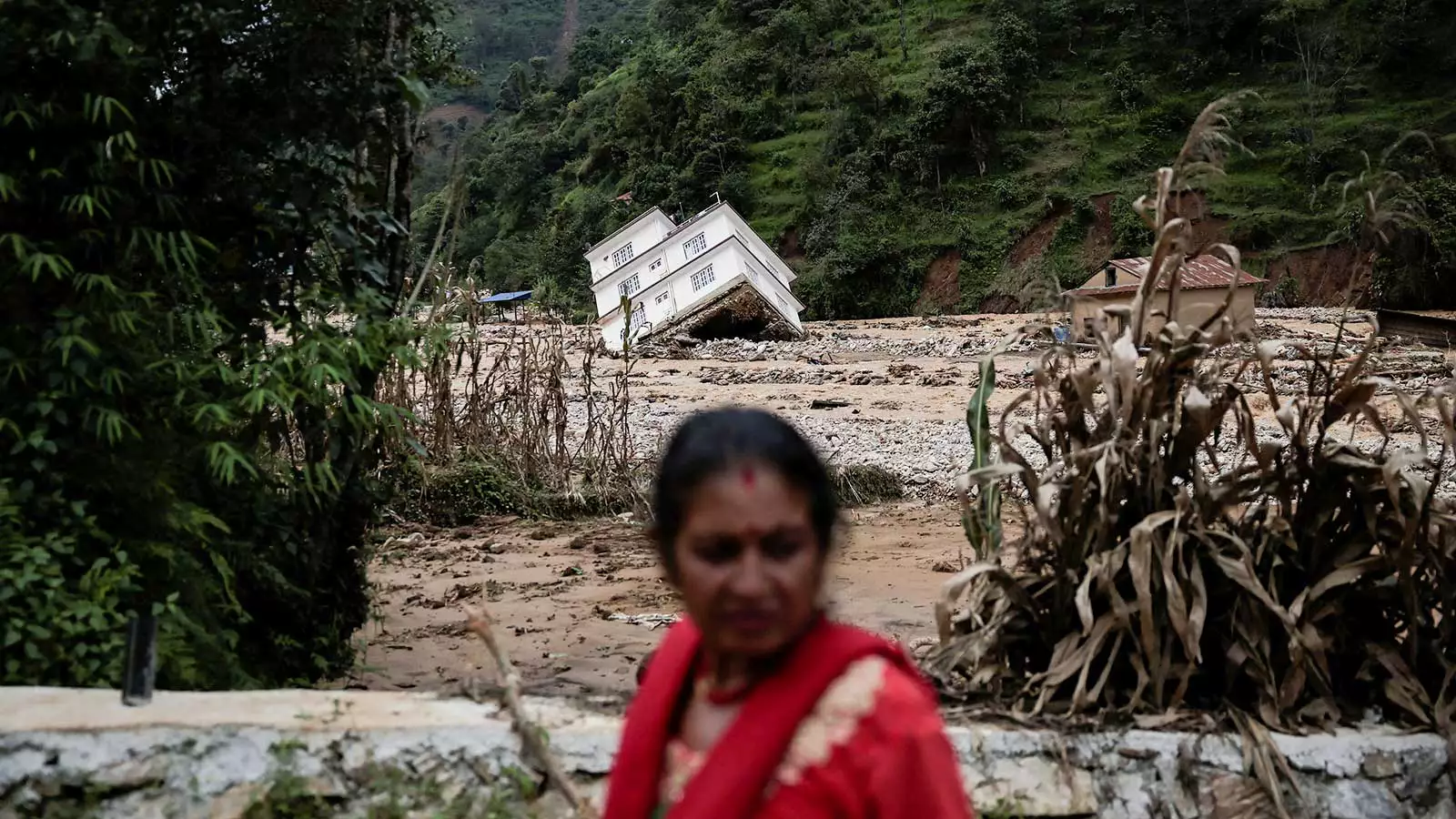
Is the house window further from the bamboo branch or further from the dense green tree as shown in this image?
the bamboo branch

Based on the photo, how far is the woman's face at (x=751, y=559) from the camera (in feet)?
3.91

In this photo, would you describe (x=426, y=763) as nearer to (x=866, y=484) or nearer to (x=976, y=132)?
(x=866, y=484)

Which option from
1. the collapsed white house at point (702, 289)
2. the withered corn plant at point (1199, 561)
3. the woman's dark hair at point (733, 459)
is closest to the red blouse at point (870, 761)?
the woman's dark hair at point (733, 459)

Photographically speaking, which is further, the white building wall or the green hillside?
the green hillside

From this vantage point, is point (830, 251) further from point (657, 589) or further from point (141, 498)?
point (141, 498)

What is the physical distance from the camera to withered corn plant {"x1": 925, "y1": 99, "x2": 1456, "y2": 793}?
2.98m

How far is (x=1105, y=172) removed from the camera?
4297 cm

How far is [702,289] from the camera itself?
107ft

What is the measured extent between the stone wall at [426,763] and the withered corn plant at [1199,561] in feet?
0.47

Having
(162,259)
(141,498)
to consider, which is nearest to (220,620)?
(141,498)

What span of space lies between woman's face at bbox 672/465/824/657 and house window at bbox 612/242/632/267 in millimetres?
40592

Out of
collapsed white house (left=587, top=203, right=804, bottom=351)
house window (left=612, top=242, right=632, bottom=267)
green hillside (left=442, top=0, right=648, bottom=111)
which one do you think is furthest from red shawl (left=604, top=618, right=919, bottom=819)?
green hillside (left=442, top=0, right=648, bottom=111)

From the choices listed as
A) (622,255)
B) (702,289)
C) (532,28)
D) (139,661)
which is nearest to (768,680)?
(139,661)

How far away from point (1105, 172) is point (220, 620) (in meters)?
42.9
